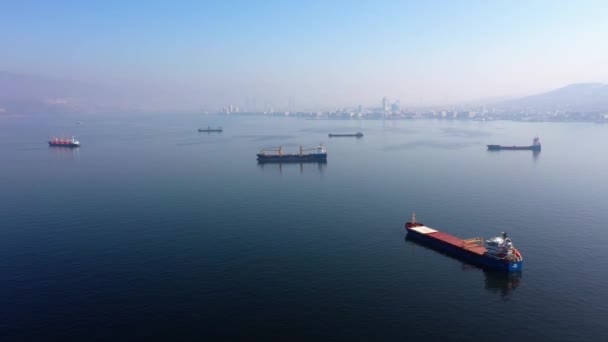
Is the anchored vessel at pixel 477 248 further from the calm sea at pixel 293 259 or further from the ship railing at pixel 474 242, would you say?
the calm sea at pixel 293 259

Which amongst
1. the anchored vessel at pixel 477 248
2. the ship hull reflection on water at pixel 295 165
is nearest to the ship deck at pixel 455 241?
the anchored vessel at pixel 477 248

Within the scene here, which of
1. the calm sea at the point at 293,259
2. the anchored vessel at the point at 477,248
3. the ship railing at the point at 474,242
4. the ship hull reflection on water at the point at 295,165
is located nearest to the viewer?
the calm sea at the point at 293,259

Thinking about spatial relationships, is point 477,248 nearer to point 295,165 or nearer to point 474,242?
point 474,242

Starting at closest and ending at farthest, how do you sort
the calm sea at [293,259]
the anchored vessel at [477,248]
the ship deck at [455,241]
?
the calm sea at [293,259] → the anchored vessel at [477,248] → the ship deck at [455,241]

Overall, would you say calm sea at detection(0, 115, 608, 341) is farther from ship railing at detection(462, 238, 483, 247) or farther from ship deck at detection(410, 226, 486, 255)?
ship railing at detection(462, 238, 483, 247)

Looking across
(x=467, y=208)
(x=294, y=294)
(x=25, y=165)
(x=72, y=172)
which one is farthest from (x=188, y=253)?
(x=25, y=165)

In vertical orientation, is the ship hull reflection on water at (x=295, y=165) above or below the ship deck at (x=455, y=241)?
above

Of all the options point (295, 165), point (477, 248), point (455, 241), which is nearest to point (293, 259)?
point (455, 241)
